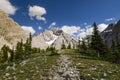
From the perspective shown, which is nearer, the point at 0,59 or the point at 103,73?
the point at 103,73

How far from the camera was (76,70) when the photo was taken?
36.6 metres

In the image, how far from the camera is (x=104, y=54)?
230ft

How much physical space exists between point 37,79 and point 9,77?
19.3 feet

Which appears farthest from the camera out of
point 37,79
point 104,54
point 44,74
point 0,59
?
point 0,59

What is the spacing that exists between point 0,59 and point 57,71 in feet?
182

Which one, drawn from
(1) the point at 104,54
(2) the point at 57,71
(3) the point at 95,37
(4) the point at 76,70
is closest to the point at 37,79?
(2) the point at 57,71

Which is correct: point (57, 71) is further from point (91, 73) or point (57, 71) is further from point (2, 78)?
point (2, 78)

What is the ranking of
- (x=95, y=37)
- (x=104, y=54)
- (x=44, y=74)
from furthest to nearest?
1. (x=104, y=54)
2. (x=95, y=37)
3. (x=44, y=74)

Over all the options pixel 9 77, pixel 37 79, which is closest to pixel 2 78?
Answer: pixel 9 77

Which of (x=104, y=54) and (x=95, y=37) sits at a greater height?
(x=95, y=37)

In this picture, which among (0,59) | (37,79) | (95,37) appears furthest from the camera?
(0,59)

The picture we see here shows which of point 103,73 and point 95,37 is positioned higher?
point 95,37

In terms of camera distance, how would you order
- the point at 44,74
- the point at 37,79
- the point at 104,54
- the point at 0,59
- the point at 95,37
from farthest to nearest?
the point at 0,59 → the point at 104,54 → the point at 95,37 → the point at 44,74 → the point at 37,79

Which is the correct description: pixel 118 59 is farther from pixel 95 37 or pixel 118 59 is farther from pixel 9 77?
pixel 9 77
